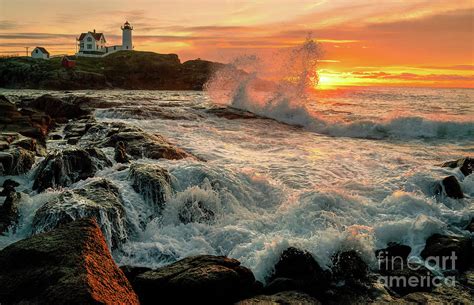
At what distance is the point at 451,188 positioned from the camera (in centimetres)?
1065

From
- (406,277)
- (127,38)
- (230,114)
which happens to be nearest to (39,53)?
(127,38)

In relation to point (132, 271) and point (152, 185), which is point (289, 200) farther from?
point (132, 271)

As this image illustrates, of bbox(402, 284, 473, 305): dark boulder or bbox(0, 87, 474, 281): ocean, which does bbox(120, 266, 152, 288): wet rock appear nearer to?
bbox(0, 87, 474, 281): ocean

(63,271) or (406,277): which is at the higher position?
(63,271)

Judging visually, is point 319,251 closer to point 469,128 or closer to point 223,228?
point 223,228

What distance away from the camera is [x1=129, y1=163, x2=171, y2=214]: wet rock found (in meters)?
9.23

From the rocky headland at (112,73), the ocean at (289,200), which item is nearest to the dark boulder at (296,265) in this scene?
the ocean at (289,200)

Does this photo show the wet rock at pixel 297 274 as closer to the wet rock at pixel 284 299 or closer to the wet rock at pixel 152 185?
the wet rock at pixel 284 299

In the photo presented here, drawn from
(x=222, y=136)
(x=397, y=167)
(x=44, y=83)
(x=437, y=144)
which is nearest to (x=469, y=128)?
(x=437, y=144)

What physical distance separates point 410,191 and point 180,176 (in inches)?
250

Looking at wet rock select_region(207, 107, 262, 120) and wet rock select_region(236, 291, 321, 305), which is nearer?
wet rock select_region(236, 291, 321, 305)

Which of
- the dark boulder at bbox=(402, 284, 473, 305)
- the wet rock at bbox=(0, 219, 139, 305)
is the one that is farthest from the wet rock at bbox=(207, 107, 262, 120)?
the wet rock at bbox=(0, 219, 139, 305)

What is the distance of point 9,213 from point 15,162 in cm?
373

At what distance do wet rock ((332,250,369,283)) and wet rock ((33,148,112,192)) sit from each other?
6.89 m
